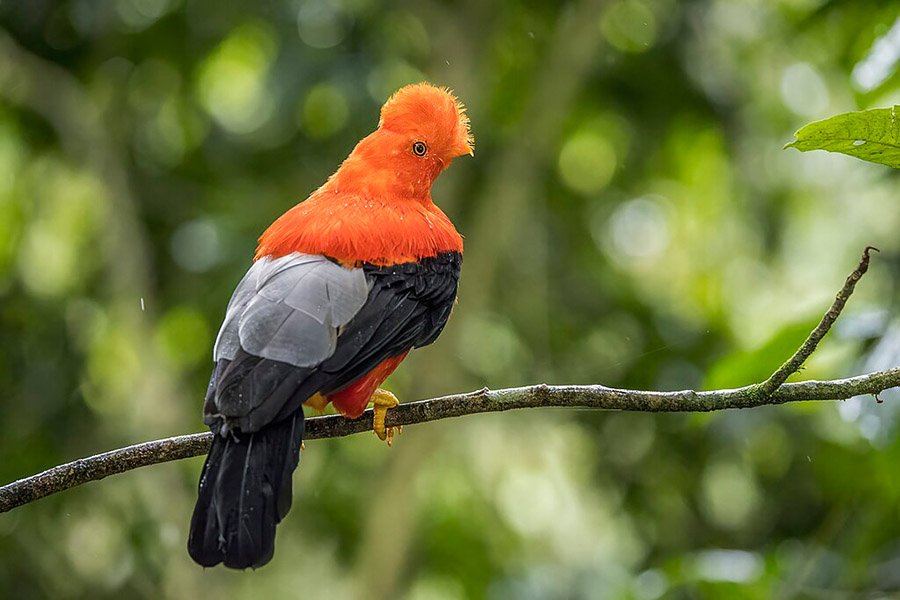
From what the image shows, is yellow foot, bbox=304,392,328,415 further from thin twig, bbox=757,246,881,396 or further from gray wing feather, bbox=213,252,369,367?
thin twig, bbox=757,246,881,396

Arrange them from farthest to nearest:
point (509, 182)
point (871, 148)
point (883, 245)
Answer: point (509, 182)
point (883, 245)
point (871, 148)

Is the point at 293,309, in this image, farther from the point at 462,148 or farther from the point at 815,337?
the point at 815,337

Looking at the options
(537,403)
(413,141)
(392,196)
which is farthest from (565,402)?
(413,141)

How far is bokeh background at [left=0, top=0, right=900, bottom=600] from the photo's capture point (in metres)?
4.96

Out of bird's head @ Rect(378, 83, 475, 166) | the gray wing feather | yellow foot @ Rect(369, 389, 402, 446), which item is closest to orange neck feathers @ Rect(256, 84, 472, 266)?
bird's head @ Rect(378, 83, 475, 166)

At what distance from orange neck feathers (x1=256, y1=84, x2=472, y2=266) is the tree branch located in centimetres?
68

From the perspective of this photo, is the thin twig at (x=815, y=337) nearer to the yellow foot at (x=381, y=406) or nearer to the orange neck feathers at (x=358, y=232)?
the yellow foot at (x=381, y=406)

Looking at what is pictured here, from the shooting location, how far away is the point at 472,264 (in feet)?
16.6

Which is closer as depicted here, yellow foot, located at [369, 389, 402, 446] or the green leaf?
the green leaf

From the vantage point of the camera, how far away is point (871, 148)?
Result: 5.90ft

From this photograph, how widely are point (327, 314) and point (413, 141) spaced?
842mm

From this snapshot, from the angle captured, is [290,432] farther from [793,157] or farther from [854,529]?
[793,157]

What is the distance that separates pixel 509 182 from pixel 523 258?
793 mm

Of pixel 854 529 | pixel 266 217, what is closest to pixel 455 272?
pixel 854 529
